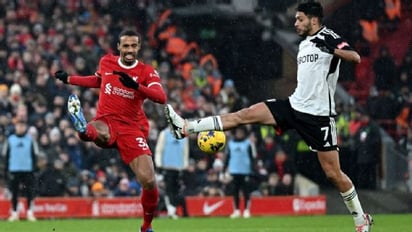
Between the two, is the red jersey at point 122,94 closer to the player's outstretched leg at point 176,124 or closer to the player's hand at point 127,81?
the player's outstretched leg at point 176,124

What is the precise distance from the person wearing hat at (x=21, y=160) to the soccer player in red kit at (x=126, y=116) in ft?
23.7

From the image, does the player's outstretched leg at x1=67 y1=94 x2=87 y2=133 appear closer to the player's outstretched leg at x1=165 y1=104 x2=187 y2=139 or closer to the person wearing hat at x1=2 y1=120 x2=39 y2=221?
the player's outstretched leg at x1=165 y1=104 x2=187 y2=139

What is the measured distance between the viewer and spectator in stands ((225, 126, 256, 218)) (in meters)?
20.8

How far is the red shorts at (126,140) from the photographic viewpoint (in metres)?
12.5

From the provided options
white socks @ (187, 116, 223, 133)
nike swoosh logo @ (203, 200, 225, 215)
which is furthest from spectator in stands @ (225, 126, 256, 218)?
white socks @ (187, 116, 223, 133)

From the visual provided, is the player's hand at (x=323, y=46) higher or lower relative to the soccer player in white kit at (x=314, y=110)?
higher

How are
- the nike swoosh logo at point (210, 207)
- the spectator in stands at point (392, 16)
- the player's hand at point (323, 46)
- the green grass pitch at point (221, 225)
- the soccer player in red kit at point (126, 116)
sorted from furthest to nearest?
the spectator in stands at point (392, 16), the nike swoosh logo at point (210, 207), the green grass pitch at point (221, 225), the soccer player in red kit at point (126, 116), the player's hand at point (323, 46)

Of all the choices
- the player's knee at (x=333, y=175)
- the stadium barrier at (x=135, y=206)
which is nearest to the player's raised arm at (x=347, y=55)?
the player's knee at (x=333, y=175)

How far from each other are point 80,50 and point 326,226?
9.54 meters

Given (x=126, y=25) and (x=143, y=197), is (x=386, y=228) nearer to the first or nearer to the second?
(x=143, y=197)

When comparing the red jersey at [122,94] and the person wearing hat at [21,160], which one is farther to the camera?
the person wearing hat at [21,160]

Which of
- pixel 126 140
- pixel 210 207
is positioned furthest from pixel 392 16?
pixel 126 140

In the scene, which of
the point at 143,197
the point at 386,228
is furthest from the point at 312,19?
the point at 386,228

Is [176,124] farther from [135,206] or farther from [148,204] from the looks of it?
[135,206]
